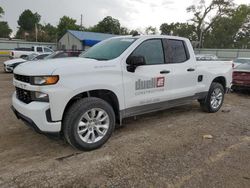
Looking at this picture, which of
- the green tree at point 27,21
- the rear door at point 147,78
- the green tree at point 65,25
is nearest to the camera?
the rear door at point 147,78

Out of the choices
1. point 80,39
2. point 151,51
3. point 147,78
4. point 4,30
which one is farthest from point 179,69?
point 4,30

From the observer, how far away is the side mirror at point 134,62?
3.76 metres

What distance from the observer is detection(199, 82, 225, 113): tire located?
A: 227 inches

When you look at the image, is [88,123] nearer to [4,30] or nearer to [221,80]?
[221,80]

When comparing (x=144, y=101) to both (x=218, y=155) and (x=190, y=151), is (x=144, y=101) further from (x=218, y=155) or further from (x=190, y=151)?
(x=218, y=155)

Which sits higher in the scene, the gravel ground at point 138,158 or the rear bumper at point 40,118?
the rear bumper at point 40,118

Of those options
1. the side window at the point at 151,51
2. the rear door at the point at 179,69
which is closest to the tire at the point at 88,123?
the side window at the point at 151,51

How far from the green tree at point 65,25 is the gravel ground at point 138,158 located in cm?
6175

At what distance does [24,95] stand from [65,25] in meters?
64.6

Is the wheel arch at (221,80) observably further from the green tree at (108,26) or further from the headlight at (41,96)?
the green tree at (108,26)

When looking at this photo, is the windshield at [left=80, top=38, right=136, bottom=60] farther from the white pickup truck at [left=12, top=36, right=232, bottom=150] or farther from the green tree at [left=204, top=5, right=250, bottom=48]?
the green tree at [left=204, top=5, right=250, bottom=48]

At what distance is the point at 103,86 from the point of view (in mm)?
3572

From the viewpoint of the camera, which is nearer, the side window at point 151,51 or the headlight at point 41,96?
the headlight at point 41,96

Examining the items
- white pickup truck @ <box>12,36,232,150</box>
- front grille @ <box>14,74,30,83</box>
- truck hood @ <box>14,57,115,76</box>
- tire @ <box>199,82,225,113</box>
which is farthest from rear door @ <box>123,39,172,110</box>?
tire @ <box>199,82,225,113</box>
